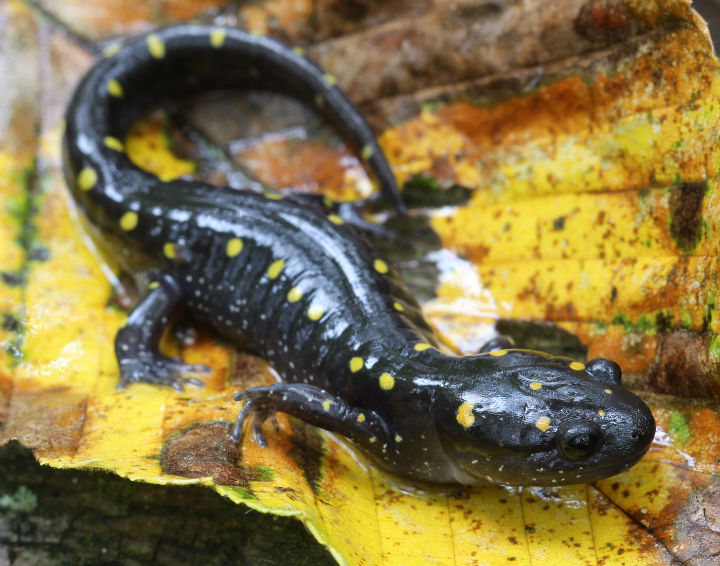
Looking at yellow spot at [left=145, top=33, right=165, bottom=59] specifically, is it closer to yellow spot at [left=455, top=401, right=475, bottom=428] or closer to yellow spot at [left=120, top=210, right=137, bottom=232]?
yellow spot at [left=120, top=210, right=137, bottom=232]

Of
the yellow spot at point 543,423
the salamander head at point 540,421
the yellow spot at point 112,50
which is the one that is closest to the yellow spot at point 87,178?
the yellow spot at point 112,50

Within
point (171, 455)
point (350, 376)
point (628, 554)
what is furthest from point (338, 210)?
point (628, 554)

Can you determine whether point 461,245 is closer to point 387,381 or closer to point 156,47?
point 387,381

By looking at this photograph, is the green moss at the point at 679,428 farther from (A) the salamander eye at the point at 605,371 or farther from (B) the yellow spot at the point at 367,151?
(B) the yellow spot at the point at 367,151

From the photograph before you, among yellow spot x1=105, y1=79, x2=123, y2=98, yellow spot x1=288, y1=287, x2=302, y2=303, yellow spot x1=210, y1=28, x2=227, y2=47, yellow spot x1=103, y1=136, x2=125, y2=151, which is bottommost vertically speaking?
yellow spot x1=288, y1=287, x2=302, y2=303

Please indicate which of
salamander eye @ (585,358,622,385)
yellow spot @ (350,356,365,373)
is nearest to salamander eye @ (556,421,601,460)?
salamander eye @ (585,358,622,385)

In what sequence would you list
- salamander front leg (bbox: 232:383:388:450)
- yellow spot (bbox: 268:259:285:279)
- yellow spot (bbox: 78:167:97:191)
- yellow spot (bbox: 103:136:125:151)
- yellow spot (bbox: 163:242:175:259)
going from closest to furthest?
salamander front leg (bbox: 232:383:388:450)
yellow spot (bbox: 268:259:285:279)
yellow spot (bbox: 163:242:175:259)
yellow spot (bbox: 78:167:97:191)
yellow spot (bbox: 103:136:125:151)
